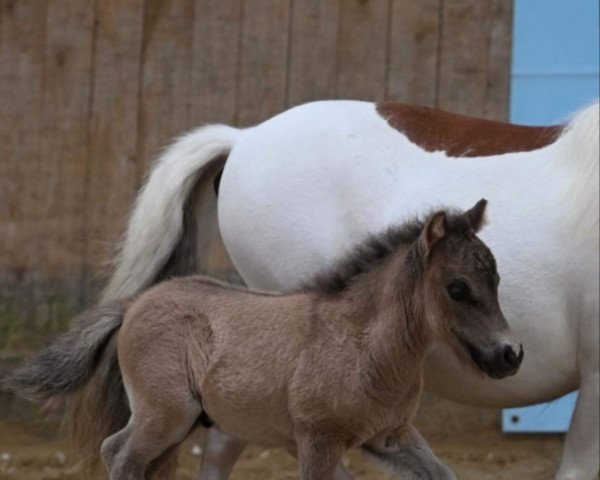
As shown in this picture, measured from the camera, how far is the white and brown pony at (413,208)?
498 cm

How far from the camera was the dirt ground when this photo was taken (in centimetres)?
699

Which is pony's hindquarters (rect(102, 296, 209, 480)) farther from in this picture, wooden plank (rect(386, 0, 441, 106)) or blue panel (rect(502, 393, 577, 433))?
wooden plank (rect(386, 0, 441, 106))

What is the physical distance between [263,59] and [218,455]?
2577 mm

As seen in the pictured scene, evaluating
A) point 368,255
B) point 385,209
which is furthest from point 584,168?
point 368,255

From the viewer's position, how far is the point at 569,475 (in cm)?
492

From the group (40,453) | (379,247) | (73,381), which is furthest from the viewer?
(40,453)

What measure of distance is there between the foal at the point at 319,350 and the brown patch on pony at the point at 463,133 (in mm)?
613

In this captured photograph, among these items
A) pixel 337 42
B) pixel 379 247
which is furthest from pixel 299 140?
pixel 337 42

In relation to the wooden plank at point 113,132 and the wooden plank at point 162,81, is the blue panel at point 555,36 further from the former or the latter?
the wooden plank at point 113,132

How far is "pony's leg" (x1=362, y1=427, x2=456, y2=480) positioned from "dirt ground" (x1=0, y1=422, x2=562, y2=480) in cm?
229

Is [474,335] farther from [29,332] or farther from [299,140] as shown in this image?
[29,332]

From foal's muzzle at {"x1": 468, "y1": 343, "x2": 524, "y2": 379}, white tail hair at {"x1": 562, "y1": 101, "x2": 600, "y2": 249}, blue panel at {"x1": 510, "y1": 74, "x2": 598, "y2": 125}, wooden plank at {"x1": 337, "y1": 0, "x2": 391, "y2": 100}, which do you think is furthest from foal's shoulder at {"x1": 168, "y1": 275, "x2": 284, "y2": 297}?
blue panel at {"x1": 510, "y1": 74, "x2": 598, "y2": 125}

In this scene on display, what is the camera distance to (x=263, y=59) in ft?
24.3

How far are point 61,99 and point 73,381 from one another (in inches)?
99.5
